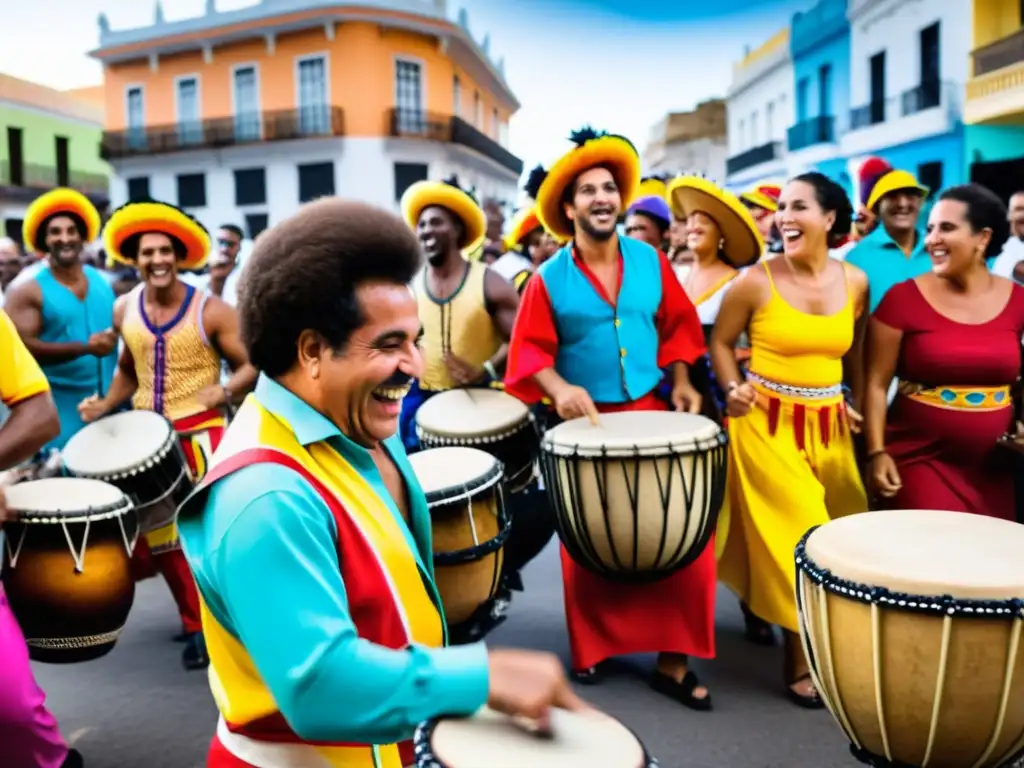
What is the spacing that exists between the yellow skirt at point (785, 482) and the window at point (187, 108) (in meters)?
28.9

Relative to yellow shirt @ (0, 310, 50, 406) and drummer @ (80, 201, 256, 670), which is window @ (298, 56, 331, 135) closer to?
drummer @ (80, 201, 256, 670)

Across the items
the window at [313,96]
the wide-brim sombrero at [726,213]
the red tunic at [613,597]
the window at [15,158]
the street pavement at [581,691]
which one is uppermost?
the window at [313,96]

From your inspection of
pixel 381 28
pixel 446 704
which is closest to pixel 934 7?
pixel 381 28

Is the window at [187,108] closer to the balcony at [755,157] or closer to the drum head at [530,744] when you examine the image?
the balcony at [755,157]

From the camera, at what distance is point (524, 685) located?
1.38 metres

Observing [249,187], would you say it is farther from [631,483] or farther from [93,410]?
[631,483]

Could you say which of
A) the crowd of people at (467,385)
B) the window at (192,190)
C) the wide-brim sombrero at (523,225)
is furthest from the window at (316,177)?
the crowd of people at (467,385)

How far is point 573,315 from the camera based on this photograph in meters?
3.87

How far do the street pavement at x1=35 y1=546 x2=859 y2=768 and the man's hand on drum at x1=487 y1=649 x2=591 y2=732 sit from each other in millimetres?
2004

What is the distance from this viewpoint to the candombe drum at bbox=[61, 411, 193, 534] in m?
3.65

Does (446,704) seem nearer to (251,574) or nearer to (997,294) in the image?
(251,574)

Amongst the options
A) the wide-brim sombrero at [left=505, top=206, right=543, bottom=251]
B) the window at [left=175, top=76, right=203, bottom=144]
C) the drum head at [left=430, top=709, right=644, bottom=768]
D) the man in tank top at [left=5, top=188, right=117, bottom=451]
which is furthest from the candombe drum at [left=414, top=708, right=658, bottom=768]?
the window at [left=175, top=76, right=203, bottom=144]

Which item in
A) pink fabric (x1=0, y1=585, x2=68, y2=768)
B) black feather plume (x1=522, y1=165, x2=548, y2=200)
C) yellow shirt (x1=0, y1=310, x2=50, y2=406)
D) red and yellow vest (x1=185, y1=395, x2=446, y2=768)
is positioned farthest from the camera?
black feather plume (x1=522, y1=165, x2=548, y2=200)

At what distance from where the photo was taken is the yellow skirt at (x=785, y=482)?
12.3ft
